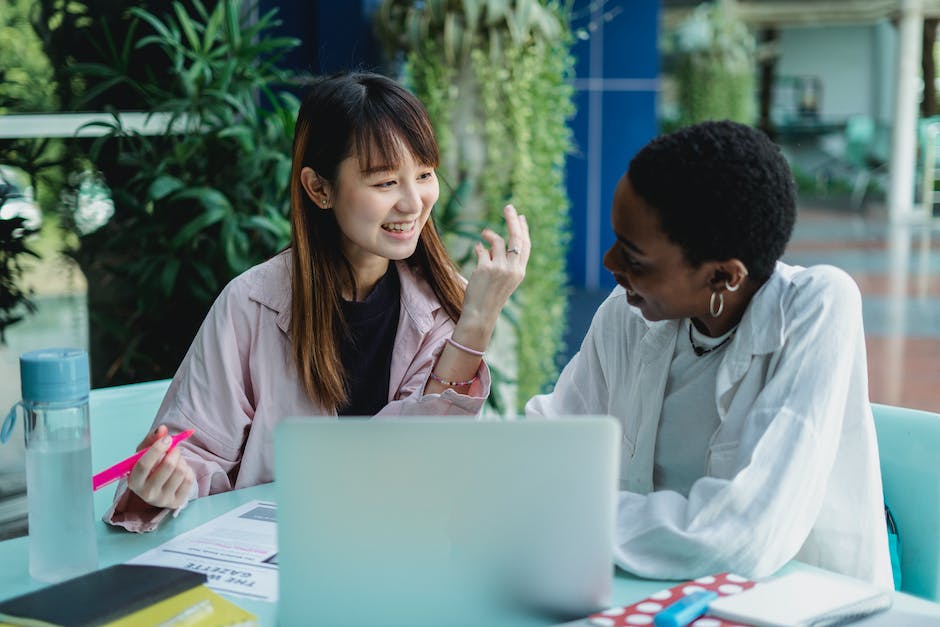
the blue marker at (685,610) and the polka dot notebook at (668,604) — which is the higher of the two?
the blue marker at (685,610)

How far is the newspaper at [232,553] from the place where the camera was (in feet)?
3.92

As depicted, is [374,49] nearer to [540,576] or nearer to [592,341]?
[592,341]

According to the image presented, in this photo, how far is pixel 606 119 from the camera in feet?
23.8

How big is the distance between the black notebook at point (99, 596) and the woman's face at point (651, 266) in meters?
0.64

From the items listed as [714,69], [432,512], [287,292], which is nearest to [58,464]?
[432,512]

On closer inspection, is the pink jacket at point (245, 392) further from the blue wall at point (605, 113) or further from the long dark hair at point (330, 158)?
the blue wall at point (605, 113)

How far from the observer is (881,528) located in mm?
1385

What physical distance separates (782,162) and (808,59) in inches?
780

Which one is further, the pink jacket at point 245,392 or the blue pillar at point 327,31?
the blue pillar at point 327,31

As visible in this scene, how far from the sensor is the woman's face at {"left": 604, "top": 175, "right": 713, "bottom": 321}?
1303 millimetres

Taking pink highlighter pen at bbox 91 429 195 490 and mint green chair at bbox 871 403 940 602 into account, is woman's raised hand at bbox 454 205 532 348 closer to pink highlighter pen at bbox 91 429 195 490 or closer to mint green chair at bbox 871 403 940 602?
pink highlighter pen at bbox 91 429 195 490

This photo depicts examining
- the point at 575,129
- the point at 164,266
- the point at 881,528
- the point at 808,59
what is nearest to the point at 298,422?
the point at 881,528

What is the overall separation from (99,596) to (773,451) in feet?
2.52

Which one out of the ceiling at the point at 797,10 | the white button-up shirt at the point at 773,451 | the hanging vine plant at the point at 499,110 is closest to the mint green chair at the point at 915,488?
the white button-up shirt at the point at 773,451
